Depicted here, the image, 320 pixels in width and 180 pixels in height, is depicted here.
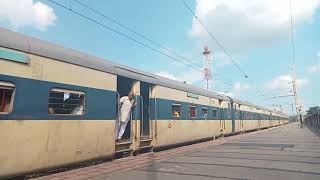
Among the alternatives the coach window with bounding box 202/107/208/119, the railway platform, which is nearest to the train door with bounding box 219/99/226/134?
the coach window with bounding box 202/107/208/119

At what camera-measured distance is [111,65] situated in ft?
35.5

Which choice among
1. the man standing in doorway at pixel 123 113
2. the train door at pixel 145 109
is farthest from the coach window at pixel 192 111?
the man standing in doorway at pixel 123 113

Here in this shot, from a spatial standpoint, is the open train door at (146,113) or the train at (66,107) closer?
the train at (66,107)

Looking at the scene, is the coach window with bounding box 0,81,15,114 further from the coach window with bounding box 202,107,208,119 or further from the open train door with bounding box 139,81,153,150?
the coach window with bounding box 202,107,208,119

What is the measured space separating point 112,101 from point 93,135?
143cm

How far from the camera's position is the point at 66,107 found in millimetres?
8672

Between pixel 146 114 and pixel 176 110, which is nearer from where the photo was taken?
pixel 146 114

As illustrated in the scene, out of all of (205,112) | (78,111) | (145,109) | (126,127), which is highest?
(205,112)

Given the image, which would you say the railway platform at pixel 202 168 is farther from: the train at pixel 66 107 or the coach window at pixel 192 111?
the coach window at pixel 192 111

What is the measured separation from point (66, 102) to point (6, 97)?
1796 mm

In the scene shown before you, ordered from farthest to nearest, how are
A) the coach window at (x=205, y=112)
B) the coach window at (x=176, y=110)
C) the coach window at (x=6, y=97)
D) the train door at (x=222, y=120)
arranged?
the train door at (x=222, y=120)
the coach window at (x=205, y=112)
the coach window at (x=176, y=110)
the coach window at (x=6, y=97)

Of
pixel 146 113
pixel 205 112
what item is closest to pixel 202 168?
pixel 146 113

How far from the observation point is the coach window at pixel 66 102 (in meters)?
8.23

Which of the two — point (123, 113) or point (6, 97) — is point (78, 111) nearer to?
point (6, 97)
